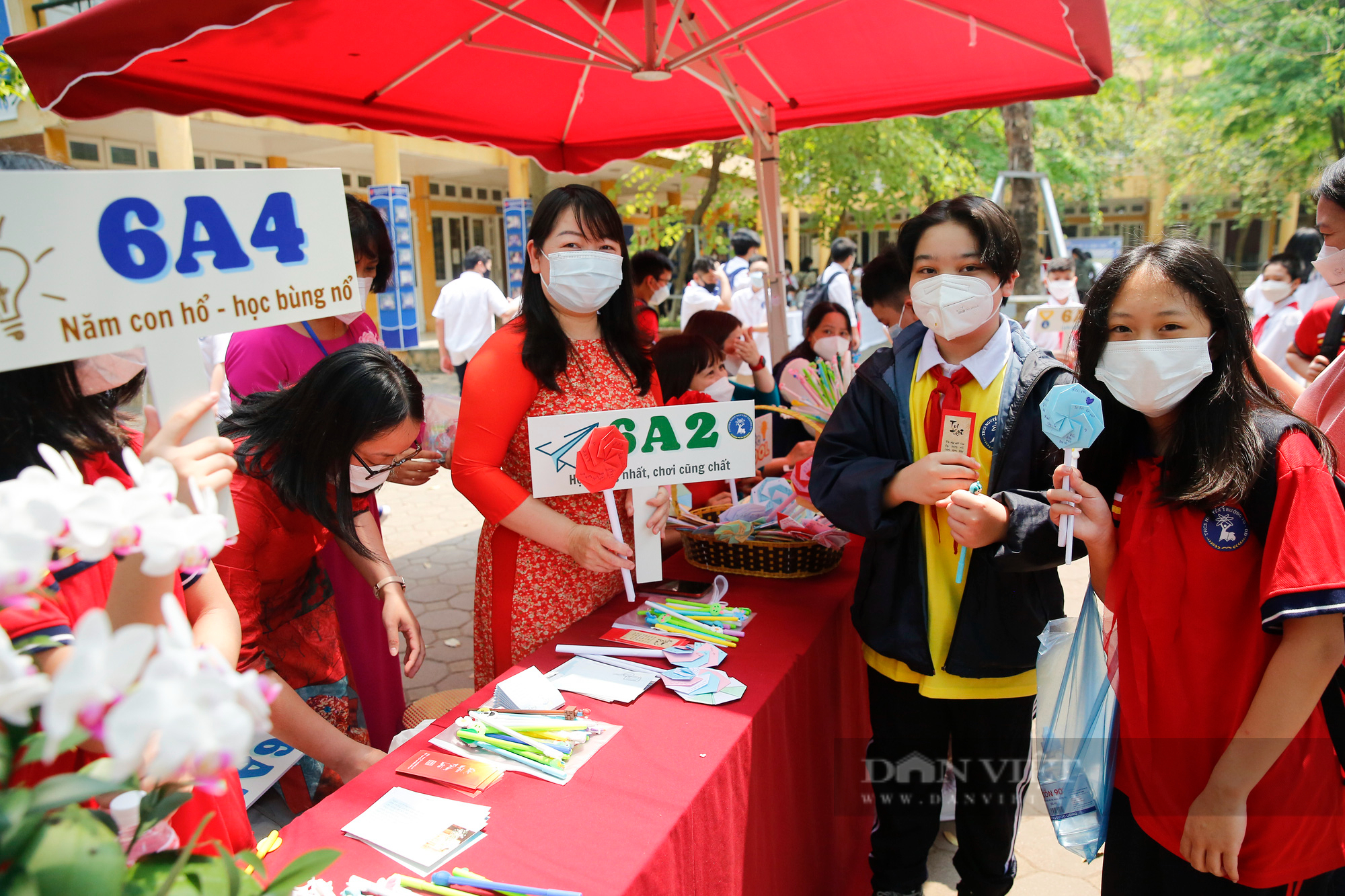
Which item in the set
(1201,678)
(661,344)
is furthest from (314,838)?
(661,344)

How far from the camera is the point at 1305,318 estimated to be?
4.21m

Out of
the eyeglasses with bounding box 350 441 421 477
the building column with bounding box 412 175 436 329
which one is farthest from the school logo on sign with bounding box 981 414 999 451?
the building column with bounding box 412 175 436 329

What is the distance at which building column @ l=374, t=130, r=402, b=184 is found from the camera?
1103cm

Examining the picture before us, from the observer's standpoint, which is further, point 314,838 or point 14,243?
point 314,838

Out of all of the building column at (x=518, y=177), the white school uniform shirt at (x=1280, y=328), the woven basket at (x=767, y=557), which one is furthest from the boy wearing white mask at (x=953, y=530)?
the building column at (x=518, y=177)

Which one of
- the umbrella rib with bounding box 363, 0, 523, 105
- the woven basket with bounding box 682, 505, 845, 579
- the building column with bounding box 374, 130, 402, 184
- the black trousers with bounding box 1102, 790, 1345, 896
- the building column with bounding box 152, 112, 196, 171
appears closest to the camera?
the black trousers with bounding box 1102, 790, 1345, 896

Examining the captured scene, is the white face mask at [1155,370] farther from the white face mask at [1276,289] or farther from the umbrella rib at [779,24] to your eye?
the white face mask at [1276,289]

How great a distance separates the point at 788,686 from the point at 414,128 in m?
2.97

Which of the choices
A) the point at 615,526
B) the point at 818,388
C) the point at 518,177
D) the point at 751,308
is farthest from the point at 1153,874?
the point at 518,177

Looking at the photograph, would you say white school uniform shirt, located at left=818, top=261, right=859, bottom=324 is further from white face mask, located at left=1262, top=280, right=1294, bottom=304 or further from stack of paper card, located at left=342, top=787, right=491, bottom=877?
stack of paper card, located at left=342, top=787, right=491, bottom=877

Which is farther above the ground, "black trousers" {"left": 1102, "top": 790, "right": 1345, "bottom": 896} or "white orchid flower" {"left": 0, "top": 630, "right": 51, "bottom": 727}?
"white orchid flower" {"left": 0, "top": 630, "right": 51, "bottom": 727}

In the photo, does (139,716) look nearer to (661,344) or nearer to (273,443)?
(273,443)

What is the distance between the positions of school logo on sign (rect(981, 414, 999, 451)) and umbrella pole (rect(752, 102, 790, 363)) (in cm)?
230

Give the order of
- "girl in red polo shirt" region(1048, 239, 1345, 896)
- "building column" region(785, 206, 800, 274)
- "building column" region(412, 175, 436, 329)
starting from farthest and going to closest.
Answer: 1. "building column" region(785, 206, 800, 274)
2. "building column" region(412, 175, 436, 329)
3. "girl in red polo shirt" region(1048, 239, 1345, 896)
